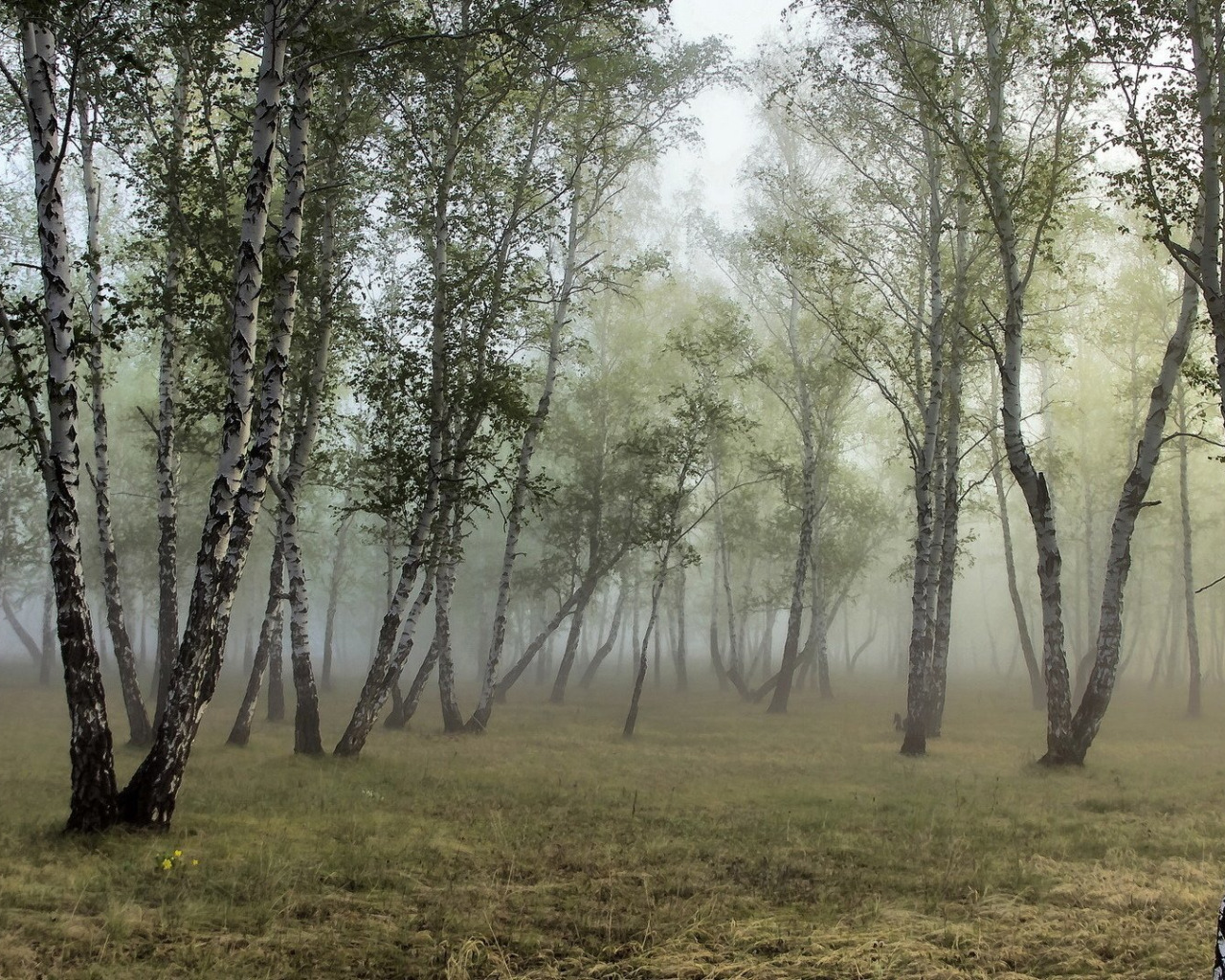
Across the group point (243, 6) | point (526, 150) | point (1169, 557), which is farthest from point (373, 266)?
point (1169, 557)

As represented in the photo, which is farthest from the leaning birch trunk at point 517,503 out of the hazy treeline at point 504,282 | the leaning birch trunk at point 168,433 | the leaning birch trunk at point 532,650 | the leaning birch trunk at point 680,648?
the leaning birch trunk at point 680,648

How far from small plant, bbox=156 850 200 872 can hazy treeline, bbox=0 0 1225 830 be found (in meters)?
0.89

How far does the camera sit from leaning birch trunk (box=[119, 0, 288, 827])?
8.08 m

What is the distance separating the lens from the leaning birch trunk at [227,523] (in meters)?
8.08

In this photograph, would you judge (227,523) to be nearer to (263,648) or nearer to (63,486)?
(63,486)

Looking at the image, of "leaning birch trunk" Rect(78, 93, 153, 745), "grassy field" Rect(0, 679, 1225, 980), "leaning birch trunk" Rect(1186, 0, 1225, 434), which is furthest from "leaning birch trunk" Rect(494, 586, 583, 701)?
"leaning birch trunk" Rect(1186, 0, 1225, 434)

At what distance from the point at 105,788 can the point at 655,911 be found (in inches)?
198

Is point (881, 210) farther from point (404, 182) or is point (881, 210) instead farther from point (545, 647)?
point (545, 647)

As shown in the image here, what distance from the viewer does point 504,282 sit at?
1689 centimetres

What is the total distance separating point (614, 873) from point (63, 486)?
5801 mm

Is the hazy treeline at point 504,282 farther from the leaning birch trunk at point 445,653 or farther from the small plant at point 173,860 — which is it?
the small plant at point 173,860

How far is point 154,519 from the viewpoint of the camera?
34.1m

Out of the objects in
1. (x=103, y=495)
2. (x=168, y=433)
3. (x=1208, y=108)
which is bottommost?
(x=103, y=495)

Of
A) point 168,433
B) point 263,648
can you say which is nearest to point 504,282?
point 168,433
